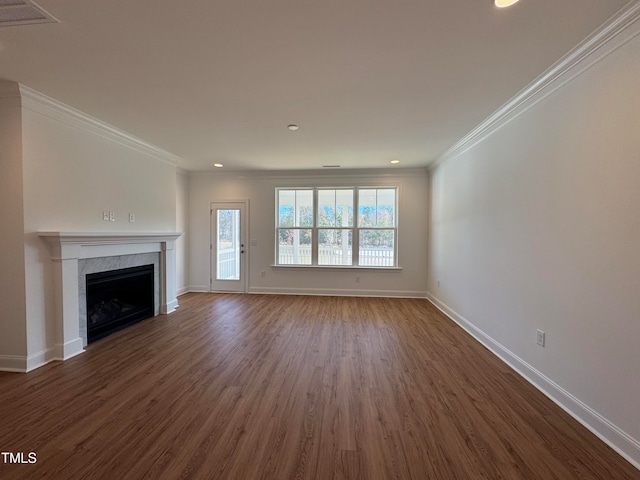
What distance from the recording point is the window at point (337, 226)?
19.2ft

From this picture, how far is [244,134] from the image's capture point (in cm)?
367

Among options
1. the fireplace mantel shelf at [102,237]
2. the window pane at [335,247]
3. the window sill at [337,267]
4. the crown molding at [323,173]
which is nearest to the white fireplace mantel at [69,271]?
the fireplace mantel shelf at [102,237]

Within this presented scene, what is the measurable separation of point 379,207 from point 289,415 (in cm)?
460

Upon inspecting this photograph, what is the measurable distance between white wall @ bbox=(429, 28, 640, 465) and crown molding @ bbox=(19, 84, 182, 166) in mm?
4659

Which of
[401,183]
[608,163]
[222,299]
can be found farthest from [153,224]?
[608,163]

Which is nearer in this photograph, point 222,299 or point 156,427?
point 156,427

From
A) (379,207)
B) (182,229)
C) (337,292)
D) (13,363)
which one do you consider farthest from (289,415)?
(182,229)

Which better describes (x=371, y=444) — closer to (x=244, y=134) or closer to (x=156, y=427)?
(x=156, y=427)

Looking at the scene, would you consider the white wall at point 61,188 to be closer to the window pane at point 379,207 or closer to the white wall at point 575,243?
the window pane at point 379,207

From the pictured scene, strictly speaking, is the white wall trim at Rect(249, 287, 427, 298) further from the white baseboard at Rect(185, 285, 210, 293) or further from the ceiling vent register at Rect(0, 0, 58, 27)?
the ceiling vent register at Rect(0, 0, 58, 27)

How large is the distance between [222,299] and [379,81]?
4764mm

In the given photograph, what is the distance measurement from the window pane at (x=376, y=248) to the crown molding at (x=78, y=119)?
13.5 ft

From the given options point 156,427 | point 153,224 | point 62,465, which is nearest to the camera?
point 62,465

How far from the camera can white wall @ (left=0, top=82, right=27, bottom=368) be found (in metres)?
2.58
